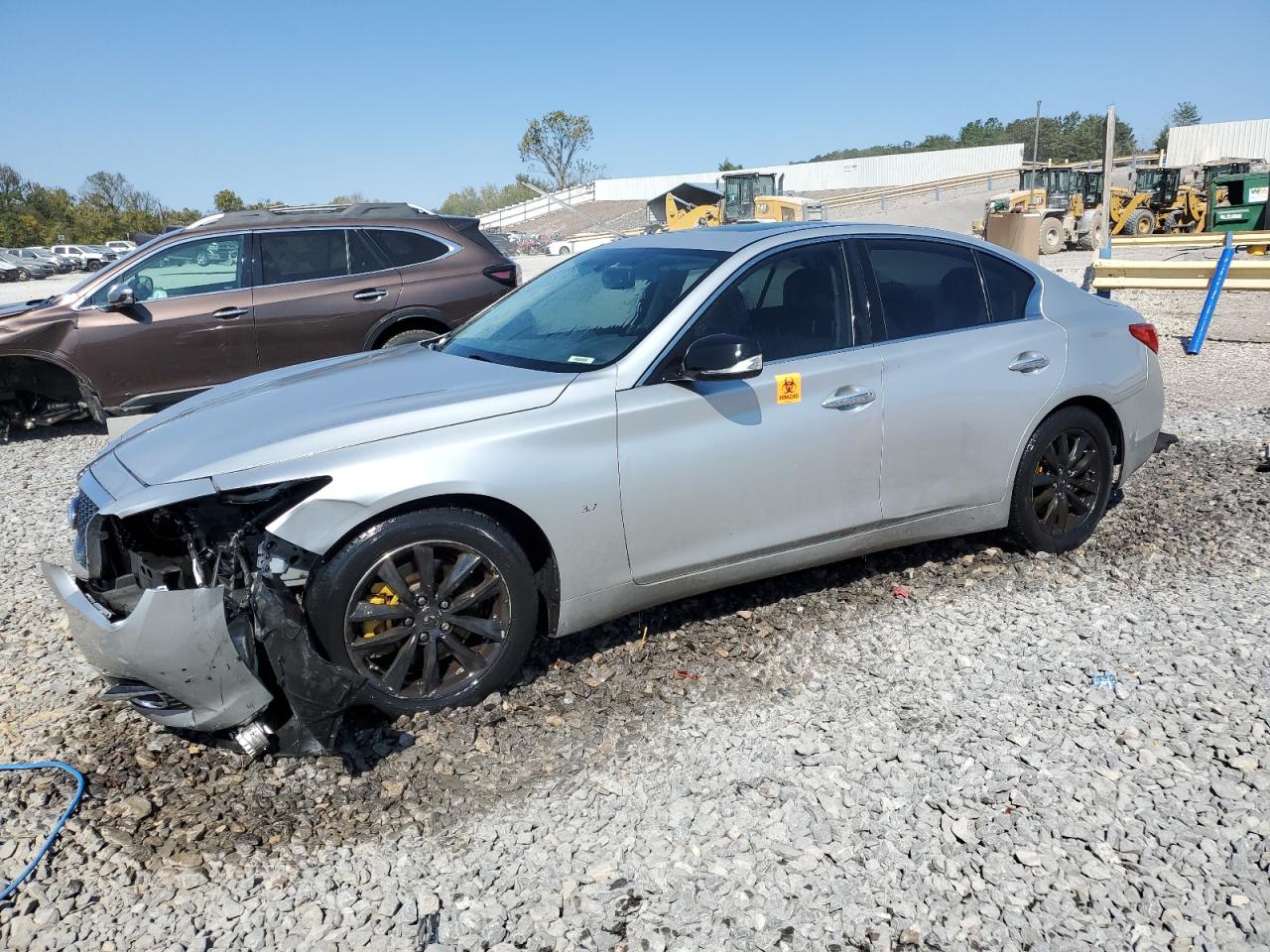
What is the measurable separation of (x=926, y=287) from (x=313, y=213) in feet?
20.6

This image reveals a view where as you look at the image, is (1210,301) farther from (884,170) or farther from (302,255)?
(884,170)

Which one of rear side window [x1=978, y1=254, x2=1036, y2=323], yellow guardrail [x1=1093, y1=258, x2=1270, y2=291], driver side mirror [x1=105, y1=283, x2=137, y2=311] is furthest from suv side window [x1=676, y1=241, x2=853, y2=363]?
yellow guardrail [x1=1093, y1=258, x2=1270, y2=291]

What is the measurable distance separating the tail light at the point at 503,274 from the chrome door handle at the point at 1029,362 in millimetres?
5185

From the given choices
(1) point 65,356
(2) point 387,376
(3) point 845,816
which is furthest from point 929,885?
(1) point 65,356

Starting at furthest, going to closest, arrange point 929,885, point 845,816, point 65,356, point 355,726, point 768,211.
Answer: point 768,211 → point 65,356 → point 355,726 → point 845,816 → point 929,885

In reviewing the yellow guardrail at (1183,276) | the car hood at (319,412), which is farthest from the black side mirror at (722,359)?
the yellow guardrail at (1183,276)

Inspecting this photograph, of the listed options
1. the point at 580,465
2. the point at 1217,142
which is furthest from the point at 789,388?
the point at 1217,142

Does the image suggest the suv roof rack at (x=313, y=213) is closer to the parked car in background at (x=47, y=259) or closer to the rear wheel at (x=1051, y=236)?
the rear wheel at (x=1051, y=236)

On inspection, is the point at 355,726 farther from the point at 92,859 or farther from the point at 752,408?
the point at 752,408

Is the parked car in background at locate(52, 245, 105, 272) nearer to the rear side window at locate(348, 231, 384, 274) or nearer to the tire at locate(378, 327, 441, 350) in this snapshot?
the rear side window at locate(348, 231, 384, 274)

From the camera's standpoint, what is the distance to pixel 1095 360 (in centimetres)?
480

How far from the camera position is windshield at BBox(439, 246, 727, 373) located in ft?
12.8

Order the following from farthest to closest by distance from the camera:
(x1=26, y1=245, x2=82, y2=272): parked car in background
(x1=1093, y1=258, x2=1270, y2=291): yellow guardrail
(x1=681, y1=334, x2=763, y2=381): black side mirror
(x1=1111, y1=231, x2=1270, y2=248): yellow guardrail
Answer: (x1=26, y1=245, x2=82, y2=272): parked car in background < (x1=1111, y1=231, x2=1270, y2=248): yellow guardrail < (x1=1093, y1=258, x2=1270, y2=291): yellow guardrail < (x1=681, y1=334, x2=763, y2=381): black side mirror

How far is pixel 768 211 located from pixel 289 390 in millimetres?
30722
